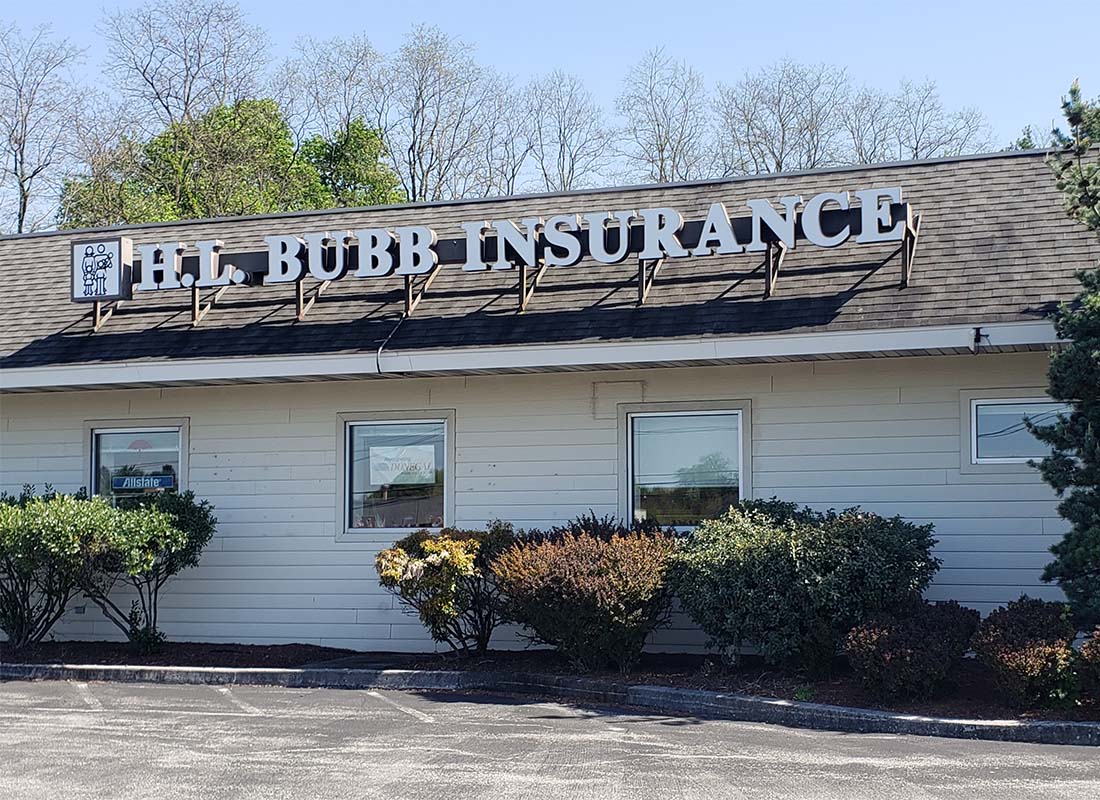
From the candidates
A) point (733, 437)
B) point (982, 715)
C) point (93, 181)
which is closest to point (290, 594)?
point (733, 437)

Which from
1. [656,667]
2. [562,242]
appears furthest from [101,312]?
[656,667]

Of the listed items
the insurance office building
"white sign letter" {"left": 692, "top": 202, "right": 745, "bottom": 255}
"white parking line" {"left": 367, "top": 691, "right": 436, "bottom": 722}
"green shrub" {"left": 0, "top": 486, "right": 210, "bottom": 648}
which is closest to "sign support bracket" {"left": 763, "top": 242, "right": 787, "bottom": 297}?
the insurance office building

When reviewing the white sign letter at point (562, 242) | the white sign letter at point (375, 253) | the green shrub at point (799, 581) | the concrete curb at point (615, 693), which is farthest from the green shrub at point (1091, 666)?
the white sign letter at point (375, 253)

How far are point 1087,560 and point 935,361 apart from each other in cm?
292

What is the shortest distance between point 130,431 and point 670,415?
596 centimetres

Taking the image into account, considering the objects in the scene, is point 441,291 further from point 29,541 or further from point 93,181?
point 93,181

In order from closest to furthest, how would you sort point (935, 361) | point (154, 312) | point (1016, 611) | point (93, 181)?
point (1016, 611) < point (935, 361) < point (154, 312) < point (93, 181)

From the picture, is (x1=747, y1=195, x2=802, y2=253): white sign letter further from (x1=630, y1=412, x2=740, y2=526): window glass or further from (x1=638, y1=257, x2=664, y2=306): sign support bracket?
(x1=630, y1=412, x2=740, y2=526): window glass

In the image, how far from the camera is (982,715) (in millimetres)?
9852

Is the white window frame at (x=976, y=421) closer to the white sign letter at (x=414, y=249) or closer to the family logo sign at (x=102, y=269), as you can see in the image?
the white sign letter at (x=414, y=249)

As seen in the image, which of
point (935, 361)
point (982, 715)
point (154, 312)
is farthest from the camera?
point (154, 312)

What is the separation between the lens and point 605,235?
13.8 metres

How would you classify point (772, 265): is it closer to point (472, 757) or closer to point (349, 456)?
point (349, 456)

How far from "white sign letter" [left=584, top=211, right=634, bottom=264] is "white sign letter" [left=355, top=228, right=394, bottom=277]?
6.91 ft
